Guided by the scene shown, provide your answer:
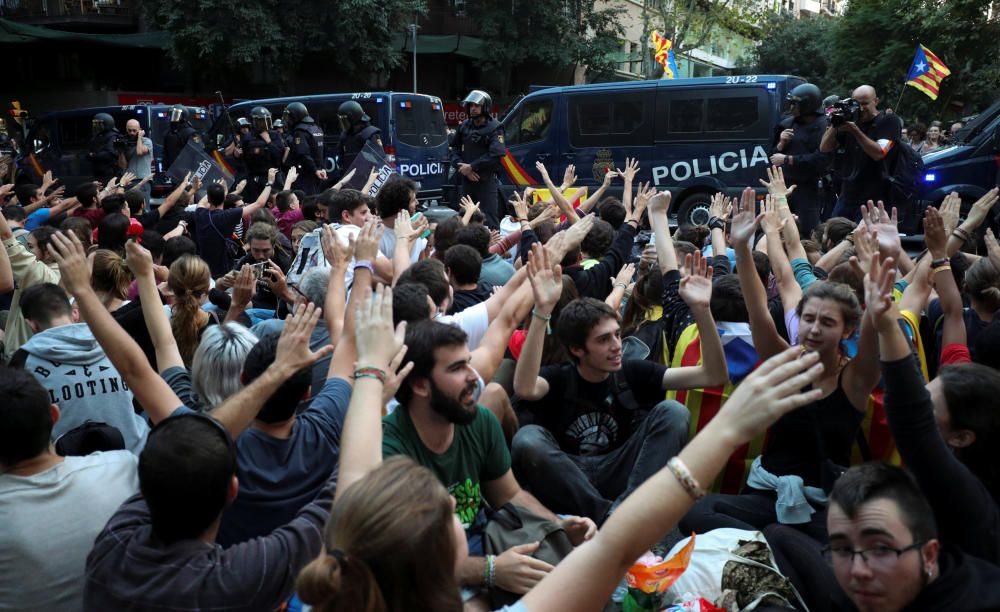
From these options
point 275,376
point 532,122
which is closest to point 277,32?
point 532,122

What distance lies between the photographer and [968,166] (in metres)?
12.0

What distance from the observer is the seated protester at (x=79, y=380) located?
3.59 meters

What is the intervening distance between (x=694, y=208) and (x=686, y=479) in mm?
12346

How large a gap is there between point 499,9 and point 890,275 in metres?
30.5

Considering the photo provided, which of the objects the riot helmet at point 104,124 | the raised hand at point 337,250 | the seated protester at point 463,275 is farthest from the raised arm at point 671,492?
the riot helmet at point 104,124

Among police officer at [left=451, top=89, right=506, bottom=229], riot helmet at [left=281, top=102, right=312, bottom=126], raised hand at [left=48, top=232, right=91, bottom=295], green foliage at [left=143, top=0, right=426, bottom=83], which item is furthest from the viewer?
green foliage at [left=143, top=0, right=426, bottom=83]

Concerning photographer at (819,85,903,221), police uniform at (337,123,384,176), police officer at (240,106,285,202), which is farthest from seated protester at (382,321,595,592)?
police uniform at (337,123,384,176)

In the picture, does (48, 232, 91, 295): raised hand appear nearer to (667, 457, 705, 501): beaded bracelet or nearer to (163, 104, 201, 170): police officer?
(667, 457, 705, 501): beaded bracelet

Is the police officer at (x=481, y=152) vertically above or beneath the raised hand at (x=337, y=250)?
beneath

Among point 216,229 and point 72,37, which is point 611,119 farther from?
point 72,37

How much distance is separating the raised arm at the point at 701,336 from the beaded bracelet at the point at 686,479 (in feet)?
6.10

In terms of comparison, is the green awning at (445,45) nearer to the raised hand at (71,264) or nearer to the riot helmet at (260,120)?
the riot helmet at (260,120)

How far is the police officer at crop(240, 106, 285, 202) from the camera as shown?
40.6 ft

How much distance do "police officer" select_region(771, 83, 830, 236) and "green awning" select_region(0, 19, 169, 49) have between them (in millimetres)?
23662
